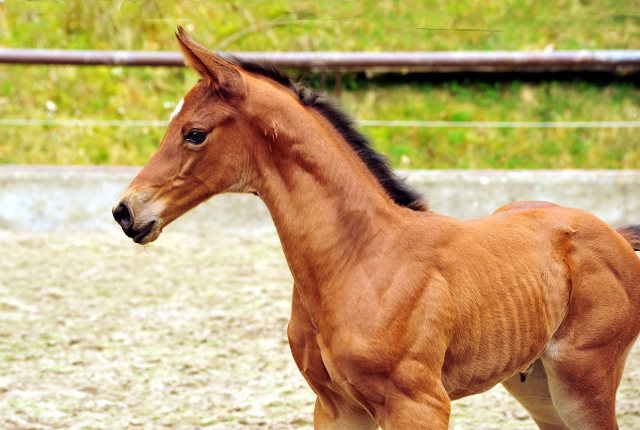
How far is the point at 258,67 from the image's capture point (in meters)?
2.01

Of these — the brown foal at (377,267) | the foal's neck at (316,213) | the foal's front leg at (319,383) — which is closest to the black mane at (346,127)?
the brown foal at (377,267)

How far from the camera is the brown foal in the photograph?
1.76 metres

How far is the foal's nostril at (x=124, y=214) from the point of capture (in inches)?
69.5

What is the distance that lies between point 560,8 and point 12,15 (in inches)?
287

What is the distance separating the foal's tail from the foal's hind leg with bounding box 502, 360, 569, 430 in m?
0.58

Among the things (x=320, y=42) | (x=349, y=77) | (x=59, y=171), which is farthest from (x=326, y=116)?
(x=320, y=42)

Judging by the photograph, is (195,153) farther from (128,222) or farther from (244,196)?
(244,196)

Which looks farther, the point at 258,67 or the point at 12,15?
the point at 12,15

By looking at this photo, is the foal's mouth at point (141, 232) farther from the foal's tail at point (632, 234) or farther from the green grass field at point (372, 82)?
the green grass field at point (372, 82)

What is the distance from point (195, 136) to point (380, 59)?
518cm

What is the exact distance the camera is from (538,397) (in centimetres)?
239

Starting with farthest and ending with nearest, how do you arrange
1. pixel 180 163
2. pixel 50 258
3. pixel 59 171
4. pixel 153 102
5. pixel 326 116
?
1. pixel 153 102
2. pixel 59 171
3. pixel 50 258
4. pixel 326 116
5. pixel 180 163

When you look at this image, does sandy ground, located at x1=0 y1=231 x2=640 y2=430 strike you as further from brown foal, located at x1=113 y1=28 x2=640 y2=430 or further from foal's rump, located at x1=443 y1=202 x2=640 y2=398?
foal's rump, located at x1=443 y1=202 x2=640 y2=398

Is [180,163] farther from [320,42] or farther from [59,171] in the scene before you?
[320,42]
